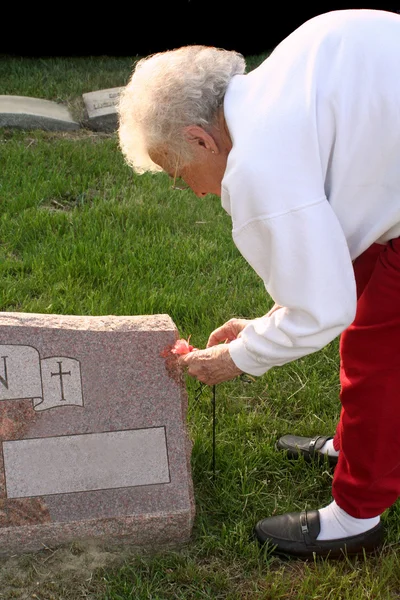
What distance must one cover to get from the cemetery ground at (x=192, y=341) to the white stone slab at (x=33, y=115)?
10 centimetres

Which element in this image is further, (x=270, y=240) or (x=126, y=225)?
(x=126, y=225)

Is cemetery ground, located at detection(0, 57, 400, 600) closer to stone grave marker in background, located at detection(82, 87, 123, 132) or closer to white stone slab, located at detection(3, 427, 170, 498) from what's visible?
stone grave marker in background, located at detection(82, 87, 123, 132)

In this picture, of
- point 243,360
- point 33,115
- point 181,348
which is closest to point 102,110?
point 33,115

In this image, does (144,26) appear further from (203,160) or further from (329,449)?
(203,160)

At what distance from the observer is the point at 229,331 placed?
2613 millimetres

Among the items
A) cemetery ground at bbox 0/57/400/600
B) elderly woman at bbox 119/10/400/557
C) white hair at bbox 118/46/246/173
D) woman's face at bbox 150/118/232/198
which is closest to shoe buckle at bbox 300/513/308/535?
cemetery ground at bbox 0/57/400/600

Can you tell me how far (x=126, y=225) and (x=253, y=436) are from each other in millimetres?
1832

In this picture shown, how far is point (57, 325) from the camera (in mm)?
2557

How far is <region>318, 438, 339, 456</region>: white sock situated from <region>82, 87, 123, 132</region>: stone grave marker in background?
373 cm

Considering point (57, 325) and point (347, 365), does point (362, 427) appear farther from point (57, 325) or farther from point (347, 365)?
point (57, 325)

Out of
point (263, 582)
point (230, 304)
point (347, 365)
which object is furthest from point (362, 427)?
point (230, 304)

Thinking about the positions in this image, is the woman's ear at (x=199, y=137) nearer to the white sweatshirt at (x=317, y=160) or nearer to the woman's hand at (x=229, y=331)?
the white sweatshirt at (x=317, y=160)

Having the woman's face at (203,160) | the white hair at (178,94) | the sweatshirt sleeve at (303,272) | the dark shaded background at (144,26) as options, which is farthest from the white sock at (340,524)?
the dark shaded background at (144,26)

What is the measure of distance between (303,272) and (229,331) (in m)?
0.76
